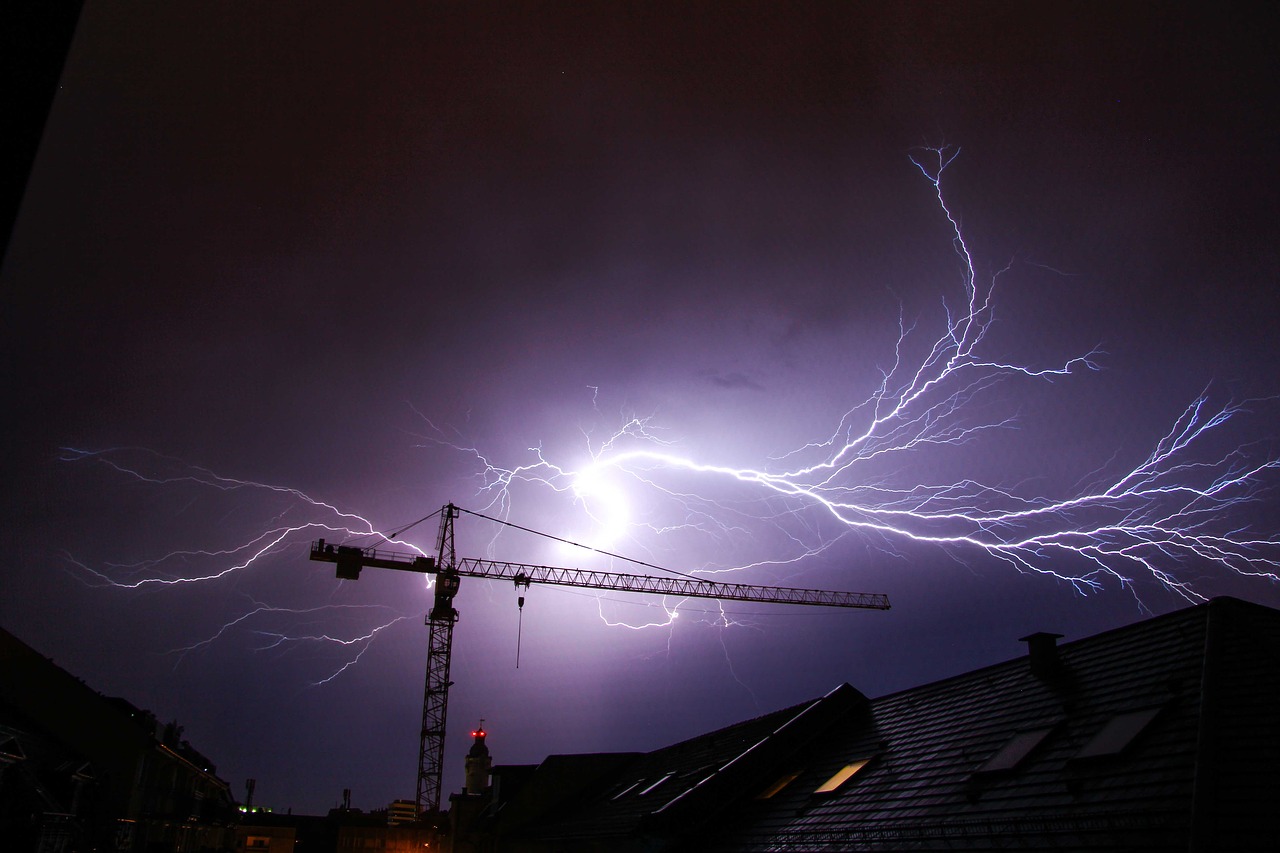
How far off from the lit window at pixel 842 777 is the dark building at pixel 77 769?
1517 cm

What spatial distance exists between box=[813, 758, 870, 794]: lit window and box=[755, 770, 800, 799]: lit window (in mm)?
1338

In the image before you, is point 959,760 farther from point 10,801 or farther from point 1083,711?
point 10,801

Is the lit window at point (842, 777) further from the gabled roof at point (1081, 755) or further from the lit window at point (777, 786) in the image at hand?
the lit window at point (777, 786)

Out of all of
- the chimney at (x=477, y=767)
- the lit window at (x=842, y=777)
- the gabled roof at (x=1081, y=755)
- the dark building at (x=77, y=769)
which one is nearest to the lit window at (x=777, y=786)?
the gabled roof at (x=1081, y=755)

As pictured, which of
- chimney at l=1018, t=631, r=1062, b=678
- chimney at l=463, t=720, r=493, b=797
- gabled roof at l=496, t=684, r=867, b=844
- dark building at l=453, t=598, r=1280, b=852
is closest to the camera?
dark building at l=453, t=598, r=1280, b=852

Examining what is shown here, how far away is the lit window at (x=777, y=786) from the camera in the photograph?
1371cm

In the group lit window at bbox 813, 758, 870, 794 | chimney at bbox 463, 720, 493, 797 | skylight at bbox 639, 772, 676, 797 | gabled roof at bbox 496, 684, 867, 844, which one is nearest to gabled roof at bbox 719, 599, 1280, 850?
lit window at bbox 813, 758, 870, 794

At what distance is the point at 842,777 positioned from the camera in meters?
12.4

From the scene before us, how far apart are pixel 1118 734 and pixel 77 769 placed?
23.0m

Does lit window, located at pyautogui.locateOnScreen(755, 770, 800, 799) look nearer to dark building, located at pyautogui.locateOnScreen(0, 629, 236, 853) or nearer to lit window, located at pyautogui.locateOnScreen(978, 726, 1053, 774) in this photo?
lit window, located at pyautogui.locateOnScreen(978, 726, 1053, 774)

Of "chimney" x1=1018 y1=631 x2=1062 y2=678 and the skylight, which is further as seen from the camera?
the skylight

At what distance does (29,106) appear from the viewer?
1412 mm

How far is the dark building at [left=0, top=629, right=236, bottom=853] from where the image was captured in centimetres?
1580

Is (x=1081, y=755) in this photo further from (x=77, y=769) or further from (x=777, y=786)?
(x=77, y=769)
